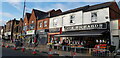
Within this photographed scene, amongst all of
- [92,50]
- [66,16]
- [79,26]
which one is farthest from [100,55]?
[66,16]

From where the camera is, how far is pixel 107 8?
1488cm

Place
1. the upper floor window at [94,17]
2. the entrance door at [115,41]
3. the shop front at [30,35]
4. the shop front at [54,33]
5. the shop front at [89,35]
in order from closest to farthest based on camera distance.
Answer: the shop front at [89,35] → the entrance door at [115,41] → the upper floor window at [94,17] → the shop front at [54,33] → the shop front at [30,35]

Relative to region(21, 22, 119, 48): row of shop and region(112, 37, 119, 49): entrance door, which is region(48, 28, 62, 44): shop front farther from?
region(112, 37, 119, 49): entrance door

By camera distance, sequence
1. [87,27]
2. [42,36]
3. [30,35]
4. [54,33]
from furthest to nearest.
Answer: [30,35], [42,36], [54,33], [87,27]

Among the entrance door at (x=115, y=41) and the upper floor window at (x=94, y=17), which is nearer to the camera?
the entrance door at (x=115, y=41)

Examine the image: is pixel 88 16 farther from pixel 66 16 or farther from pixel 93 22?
pixel 66 16

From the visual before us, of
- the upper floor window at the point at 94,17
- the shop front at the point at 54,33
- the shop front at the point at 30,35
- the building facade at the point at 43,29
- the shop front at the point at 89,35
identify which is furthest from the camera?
the shop front at the point at 30,35

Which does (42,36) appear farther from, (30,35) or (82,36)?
(82,36)

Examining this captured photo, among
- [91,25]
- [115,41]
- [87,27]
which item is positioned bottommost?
[115,41]

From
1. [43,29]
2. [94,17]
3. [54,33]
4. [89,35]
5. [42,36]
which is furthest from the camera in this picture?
[42,36]

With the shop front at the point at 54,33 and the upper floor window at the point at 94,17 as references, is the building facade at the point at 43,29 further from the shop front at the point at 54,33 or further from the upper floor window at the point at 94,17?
the upper floor window at the point at 94,17

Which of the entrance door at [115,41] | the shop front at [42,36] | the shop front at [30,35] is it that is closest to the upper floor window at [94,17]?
the entrance door at [115,41]

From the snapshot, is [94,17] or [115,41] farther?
[94,17]

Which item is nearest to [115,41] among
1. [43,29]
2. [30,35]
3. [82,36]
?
[82,36]
